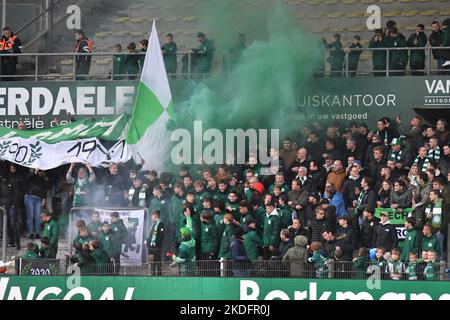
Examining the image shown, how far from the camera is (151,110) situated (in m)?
22.2

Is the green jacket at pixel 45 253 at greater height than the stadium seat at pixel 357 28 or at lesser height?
lesser

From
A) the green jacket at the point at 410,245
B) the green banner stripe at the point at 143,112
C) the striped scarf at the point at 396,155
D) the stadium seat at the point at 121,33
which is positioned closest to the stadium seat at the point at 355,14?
the stadium seat at the point at 121,33

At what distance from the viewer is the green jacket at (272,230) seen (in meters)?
20.3

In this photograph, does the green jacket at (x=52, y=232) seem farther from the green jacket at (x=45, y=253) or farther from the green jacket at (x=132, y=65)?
the green jacket at (x=132, y=65)

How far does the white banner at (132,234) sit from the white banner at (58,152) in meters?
1.44

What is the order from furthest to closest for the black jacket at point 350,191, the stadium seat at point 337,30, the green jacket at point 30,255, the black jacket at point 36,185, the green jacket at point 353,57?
the stadium seat at point 337,30, the green jacket at point 353,57, the black jacket at point 36,185, the black jacket at point 350,191, the green jacket at point 30,255

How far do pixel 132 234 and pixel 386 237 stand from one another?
3826mm

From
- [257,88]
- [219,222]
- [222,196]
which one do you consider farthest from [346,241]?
[257,88]

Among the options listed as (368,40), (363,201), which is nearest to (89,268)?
(363,201)

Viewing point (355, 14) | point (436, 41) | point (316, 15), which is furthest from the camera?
point (316, 15)

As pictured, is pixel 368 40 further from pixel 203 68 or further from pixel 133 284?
pixel 133 284

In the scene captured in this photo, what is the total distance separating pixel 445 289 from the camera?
60.7 feet

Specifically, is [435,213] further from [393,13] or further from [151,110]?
[393,13]

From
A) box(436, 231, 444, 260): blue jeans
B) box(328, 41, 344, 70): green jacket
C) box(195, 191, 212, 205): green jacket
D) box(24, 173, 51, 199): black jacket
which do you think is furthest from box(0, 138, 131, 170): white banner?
box(436, 231, 444, 260): blue jeans
